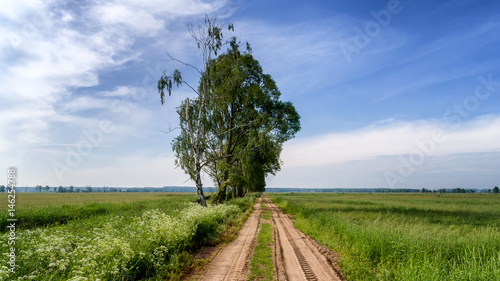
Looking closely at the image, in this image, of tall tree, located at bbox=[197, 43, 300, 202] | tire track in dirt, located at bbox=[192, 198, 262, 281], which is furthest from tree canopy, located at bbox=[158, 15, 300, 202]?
tire track in dirt, located at bbox=[192, 198, 262, 281]

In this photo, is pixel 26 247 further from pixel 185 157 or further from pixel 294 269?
pixel 185 157

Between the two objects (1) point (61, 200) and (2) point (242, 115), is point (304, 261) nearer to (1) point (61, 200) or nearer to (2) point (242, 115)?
(2) point (242, 115)

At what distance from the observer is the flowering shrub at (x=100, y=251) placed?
186 inches

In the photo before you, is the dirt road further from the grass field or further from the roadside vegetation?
the grass field

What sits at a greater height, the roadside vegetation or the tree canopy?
the tree canopy

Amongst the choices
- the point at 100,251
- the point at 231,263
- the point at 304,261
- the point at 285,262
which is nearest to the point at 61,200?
the point at 231,263

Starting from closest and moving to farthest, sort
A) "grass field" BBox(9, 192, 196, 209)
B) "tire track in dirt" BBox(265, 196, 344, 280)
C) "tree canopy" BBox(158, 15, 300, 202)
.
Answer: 1. "tire track in dirt" BBox(265, 196, 344, 280)
2. "tree canopy" BBox(158, 15, 300, 202)
3. "grass field" BBox(9, 192, 196, 209)

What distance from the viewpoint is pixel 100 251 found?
5.66 metres

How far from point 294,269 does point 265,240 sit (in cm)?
458

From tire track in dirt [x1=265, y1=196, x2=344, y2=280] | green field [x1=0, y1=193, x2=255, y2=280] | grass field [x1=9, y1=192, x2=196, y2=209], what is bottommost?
grass field [x1=9, y1=192, x2=196, y2=209]

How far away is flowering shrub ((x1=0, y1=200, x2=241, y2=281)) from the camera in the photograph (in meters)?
4.73

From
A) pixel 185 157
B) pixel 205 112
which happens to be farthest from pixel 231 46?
pixel 185 157

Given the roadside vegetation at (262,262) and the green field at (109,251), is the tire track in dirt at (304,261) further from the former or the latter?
the green field at (109,251)

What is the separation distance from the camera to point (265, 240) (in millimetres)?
12188
